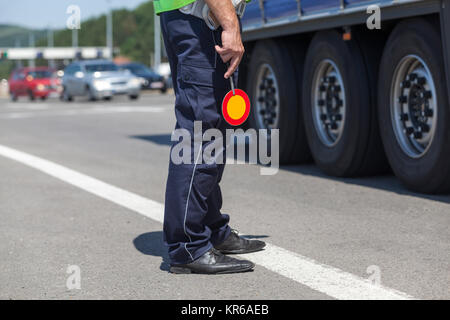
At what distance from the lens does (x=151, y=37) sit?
168 metres

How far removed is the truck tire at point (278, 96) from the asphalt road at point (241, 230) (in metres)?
0.27

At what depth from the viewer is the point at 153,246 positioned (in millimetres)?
5164

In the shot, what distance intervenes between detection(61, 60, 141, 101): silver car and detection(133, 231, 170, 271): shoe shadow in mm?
25221

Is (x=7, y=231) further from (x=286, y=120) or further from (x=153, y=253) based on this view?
(x=286, y=120)

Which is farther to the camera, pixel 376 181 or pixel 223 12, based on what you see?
pixel 376 181

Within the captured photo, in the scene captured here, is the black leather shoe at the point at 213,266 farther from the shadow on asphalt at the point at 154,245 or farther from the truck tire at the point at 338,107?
the truck tire at the point at 338,107

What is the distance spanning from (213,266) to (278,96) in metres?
4.55

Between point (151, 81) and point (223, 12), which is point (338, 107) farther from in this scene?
point (151, 81)

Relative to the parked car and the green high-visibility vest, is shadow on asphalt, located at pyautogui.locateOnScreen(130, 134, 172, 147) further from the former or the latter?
the parked car

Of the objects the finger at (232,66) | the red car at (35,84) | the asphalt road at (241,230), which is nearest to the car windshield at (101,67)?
the red car at (35,84)

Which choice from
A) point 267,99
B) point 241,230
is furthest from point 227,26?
point 267,99

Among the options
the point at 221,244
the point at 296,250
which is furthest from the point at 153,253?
the point at 296,250

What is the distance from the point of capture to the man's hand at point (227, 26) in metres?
4.20

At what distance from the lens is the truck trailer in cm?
634
